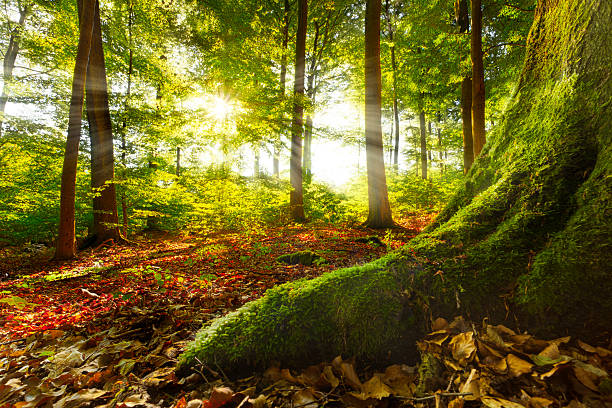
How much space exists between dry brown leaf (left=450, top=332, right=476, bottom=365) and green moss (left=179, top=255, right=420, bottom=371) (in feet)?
0.78

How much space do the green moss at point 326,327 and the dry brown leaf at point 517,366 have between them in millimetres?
460

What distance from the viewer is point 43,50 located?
1270 centimetres

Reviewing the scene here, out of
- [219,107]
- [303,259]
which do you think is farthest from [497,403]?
[219,107]

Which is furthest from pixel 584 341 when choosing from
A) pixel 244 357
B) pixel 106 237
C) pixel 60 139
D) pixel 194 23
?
pixel 60 139

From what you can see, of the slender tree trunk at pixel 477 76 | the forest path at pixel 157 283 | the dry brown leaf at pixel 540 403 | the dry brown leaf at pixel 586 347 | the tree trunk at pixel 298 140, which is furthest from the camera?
the tree trunk at pixel 298 140

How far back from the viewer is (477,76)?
22.4ft

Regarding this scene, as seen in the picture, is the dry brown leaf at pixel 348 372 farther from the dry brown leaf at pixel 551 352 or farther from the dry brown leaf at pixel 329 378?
the dry brown leaf at pixel 551 352

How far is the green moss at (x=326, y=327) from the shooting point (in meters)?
1.46

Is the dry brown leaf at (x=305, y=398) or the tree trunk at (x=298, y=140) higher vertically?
the tree trunk at (x=298, y=140)

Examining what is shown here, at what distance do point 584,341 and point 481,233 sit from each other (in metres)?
0.78

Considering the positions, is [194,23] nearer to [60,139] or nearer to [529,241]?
[60,139]

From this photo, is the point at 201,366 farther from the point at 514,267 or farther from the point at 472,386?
the point at 514,267

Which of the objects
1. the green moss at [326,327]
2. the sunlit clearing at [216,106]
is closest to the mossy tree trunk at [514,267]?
the green moss at [326,327]

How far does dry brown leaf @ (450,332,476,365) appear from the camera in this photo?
1139 mm
